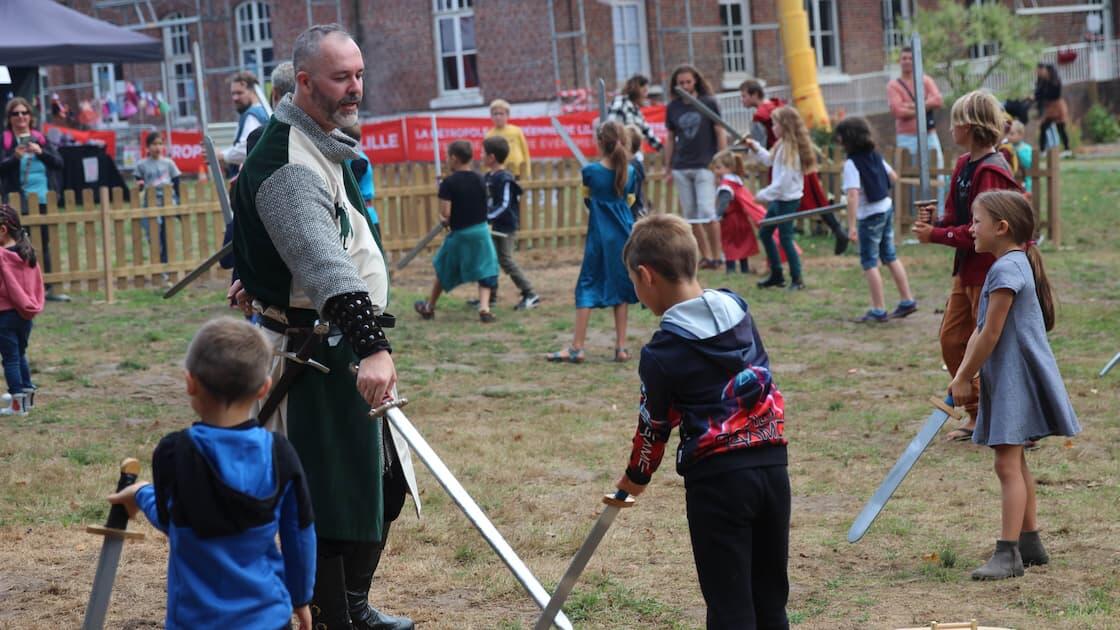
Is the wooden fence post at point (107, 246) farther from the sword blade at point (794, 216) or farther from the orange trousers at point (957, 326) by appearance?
the orange trousers at point (957, 326)

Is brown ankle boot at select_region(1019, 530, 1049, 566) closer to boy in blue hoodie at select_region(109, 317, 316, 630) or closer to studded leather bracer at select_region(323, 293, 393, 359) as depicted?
studded leather bracer at select_region(323, 293, 393, 359)

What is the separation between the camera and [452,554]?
17.6 ft

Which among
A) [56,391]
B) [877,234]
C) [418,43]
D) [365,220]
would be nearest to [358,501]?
[365,220]

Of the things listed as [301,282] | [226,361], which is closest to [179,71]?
[301,282]

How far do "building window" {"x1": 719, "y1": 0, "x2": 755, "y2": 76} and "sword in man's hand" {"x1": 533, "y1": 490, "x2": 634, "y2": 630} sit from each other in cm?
2646

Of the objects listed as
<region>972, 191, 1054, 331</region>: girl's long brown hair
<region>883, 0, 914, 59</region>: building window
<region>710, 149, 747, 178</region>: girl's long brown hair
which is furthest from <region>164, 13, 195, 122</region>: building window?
<region>972, 191, 1054, 331</region>: girl's long brown hair

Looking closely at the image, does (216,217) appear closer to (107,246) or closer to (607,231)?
(107,246)

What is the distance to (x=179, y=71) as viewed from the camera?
3250 cm

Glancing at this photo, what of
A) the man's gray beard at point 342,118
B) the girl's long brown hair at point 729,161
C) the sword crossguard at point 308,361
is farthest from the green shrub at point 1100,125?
the sword crossguard at point 308,361

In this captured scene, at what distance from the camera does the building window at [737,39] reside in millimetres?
29250

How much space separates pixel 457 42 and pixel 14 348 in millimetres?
21554

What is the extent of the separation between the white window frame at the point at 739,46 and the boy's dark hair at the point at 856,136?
744 inches

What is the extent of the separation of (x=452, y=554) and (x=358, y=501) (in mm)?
1542

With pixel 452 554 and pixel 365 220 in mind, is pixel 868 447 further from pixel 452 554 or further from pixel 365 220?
pixel 365 220
